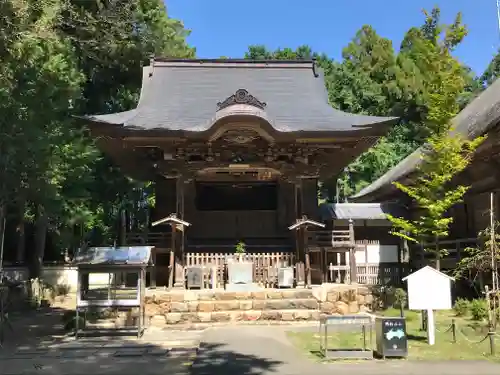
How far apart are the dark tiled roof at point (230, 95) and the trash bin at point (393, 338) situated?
6.92m

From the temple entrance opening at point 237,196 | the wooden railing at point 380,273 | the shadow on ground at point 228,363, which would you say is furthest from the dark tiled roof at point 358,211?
the shadow on ground at point 228,363

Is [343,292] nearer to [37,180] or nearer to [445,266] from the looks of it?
[445,266]

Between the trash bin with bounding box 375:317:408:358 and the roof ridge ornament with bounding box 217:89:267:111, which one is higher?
A: the roof ridge ornament with bounding box 217:89:267:111

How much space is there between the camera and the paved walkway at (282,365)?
6.82 meters

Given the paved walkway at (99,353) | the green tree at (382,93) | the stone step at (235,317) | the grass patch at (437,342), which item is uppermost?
the green tree at (382,93)

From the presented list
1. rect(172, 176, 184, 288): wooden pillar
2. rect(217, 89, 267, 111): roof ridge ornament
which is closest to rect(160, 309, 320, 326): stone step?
rect(172, 176, 184, 288): wooden pillar

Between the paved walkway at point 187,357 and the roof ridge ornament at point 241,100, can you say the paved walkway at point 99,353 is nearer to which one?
the paved walkway at point 187,357

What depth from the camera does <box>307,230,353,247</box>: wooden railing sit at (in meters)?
15.0

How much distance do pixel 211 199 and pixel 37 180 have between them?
6.79 m

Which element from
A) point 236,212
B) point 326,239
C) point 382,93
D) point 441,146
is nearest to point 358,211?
point 326,239

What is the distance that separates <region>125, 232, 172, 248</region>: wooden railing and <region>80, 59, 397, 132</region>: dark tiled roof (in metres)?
3.23

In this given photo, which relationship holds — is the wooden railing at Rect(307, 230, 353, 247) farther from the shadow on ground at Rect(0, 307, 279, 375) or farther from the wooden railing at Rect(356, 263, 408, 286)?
the shadow on ground at Rect(0, 307, 279, 375)

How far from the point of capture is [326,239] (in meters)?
15.5

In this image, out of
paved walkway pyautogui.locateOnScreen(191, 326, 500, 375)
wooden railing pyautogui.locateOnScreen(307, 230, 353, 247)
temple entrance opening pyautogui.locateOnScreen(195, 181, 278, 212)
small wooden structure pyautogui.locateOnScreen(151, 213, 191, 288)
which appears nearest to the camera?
paved walkway pyautogui.locateOnScreen(191, 326, 500, 375)
